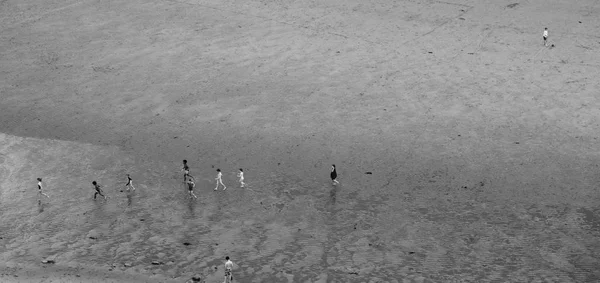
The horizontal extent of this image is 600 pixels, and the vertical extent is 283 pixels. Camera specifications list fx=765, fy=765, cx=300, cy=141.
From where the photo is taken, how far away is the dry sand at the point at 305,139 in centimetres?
2552

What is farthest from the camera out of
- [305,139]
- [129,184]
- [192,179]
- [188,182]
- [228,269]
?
[305,139]

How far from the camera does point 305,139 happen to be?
33.2 m

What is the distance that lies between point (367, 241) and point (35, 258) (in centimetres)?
1115

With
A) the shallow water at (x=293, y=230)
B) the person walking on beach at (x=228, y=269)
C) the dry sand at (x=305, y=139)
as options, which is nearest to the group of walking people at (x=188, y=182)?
the shallow water at (x=293, y=230)

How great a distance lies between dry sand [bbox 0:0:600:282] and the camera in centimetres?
2552

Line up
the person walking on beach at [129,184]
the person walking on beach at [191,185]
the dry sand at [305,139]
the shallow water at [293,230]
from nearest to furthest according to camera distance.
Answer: the shallow water at [293,230] < the dry sand at [305,139] < the person walking on beach at [191,185] < the person walking on beach at [129,184]

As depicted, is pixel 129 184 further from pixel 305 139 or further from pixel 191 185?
pixel 305 139

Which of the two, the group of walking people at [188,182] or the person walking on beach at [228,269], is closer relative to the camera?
the person walking on beach at [228,269]

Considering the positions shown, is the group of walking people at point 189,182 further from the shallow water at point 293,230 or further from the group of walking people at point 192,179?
the shallow water at point 293,230

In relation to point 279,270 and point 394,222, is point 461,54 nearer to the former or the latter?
point 394,222

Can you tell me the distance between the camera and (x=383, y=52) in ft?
135

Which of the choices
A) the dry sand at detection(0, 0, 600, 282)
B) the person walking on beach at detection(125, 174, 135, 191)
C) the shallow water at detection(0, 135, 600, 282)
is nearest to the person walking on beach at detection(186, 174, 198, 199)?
the shallow water at detection(0, 135, 600, 282)

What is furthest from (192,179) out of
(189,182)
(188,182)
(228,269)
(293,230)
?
(228,269)

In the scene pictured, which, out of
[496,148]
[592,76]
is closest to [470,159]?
[496,148]
